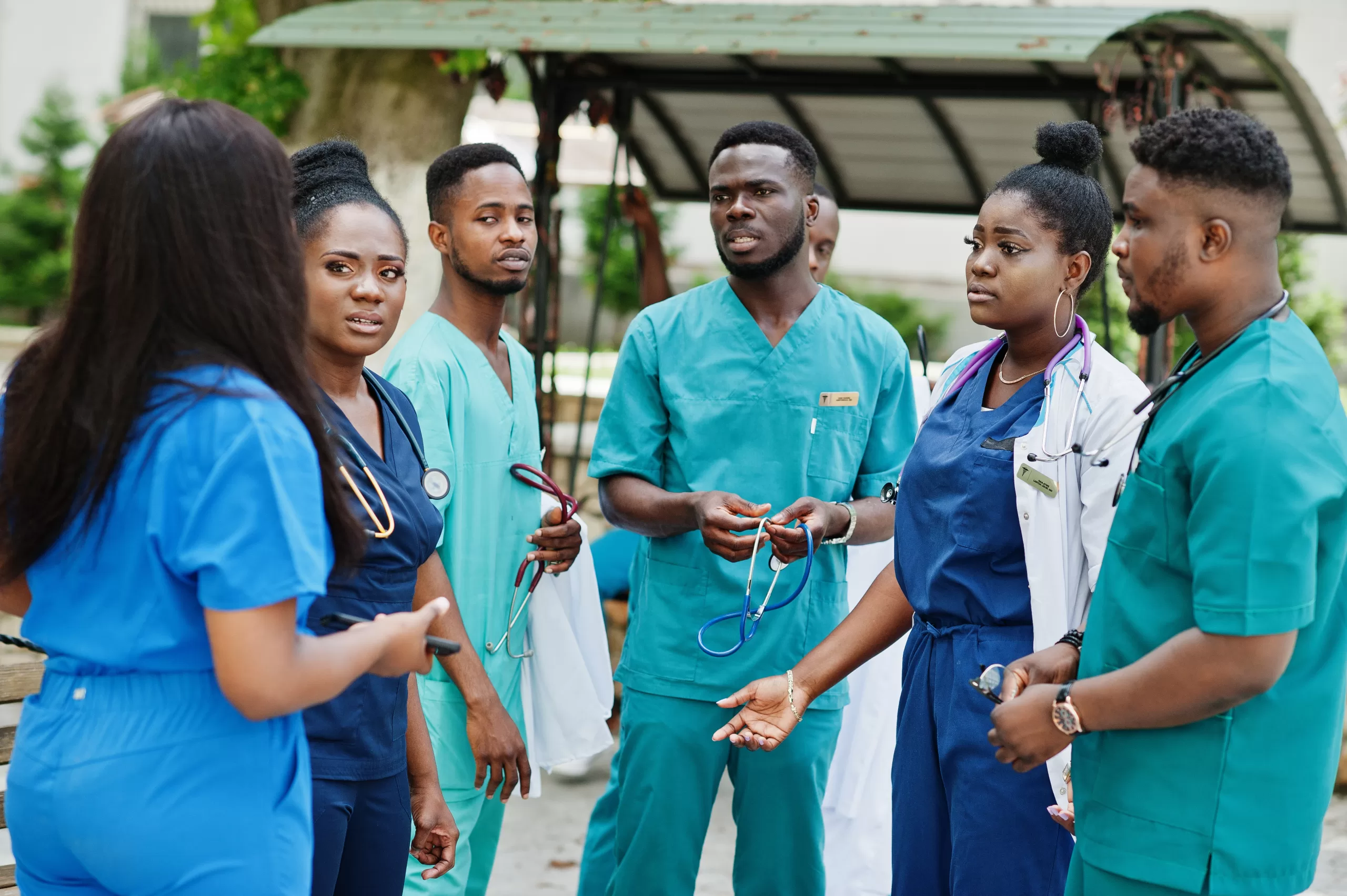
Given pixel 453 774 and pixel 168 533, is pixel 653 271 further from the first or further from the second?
pixel 168 533

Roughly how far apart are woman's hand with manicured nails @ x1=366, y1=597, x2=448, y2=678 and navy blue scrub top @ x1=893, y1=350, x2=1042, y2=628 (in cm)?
114

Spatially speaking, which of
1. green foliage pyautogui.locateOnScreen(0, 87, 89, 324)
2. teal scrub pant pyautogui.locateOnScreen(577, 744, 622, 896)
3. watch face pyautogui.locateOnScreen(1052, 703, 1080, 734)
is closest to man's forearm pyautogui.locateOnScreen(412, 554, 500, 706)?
teal scrub pant pyautogui.locateOnScreen(577, 744, 622, 896)

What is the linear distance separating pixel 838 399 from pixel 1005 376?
0.60m

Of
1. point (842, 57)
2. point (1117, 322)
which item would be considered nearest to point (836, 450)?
point (842, 57)

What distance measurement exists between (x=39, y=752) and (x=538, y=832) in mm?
3628

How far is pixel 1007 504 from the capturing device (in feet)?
8.39

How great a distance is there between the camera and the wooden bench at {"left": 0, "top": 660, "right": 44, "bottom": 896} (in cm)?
297

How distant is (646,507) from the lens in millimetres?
3236

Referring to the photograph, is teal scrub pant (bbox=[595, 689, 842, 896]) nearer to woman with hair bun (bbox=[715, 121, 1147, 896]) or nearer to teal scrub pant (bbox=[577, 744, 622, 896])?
teal scrub pant (bbox=[577, 744, 622, 896])

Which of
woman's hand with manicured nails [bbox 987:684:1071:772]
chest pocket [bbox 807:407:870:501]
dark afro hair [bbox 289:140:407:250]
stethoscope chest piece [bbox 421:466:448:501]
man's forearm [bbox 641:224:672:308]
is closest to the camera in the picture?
woman's hand with manicured nails [bbox 987:684:1071:772]

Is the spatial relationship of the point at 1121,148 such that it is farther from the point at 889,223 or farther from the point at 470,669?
the point at 889,223

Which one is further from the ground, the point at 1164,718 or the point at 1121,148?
the point at 1121,148

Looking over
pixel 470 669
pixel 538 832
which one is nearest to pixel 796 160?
pixel 470 669

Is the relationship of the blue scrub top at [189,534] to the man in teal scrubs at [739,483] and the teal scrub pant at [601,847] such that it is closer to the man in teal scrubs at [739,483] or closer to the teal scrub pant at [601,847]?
the man in teal scrubs at [739,483]
